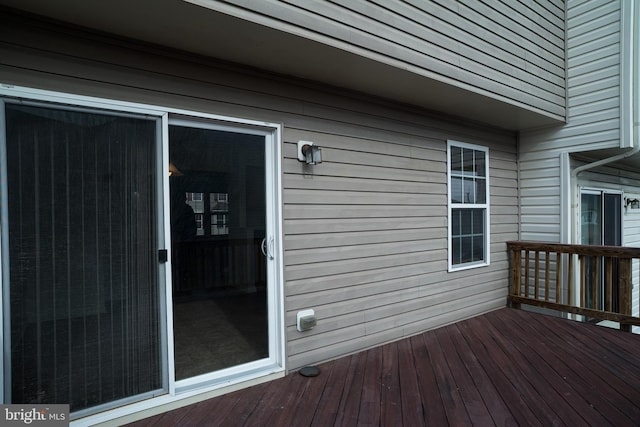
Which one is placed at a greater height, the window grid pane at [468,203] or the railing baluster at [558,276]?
the window grid pane at [468,203]

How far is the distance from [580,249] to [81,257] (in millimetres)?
4745

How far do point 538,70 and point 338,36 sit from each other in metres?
2.89

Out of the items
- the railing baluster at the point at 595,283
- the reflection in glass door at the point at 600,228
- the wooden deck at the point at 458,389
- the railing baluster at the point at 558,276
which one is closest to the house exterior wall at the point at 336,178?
the wooden deck at the point at 458,389

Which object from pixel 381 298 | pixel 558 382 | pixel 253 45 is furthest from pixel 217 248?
pixel 558 382

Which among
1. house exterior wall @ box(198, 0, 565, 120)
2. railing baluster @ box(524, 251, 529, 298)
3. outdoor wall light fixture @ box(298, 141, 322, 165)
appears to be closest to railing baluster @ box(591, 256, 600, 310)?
railing baluster @ box(524, 251, 529, 298)

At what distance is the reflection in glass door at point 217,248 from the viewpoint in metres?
2.26

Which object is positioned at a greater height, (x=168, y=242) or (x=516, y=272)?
(x=168, y=242)

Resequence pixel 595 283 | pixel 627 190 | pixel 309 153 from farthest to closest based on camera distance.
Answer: pixel 627 190 → pixel 595 283 → pixel 309 153

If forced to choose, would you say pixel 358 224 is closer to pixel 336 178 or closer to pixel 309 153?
pixel 336 178

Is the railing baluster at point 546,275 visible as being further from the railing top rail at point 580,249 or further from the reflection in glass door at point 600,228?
the reflection in glass door at point 600,228

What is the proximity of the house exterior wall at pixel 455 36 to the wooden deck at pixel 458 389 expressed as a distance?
2403 millimetres

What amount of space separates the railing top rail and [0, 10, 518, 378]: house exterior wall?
0.61 meters

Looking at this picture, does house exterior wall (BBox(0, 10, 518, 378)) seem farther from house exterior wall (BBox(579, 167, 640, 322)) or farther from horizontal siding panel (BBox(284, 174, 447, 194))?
house exterior wall (BBox(579, 167, 640, 322))

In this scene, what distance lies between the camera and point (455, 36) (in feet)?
9.80
